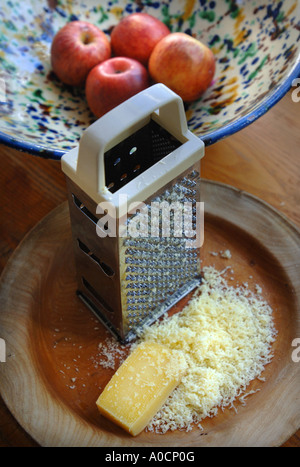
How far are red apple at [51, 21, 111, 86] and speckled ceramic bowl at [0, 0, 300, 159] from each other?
4 centimetres

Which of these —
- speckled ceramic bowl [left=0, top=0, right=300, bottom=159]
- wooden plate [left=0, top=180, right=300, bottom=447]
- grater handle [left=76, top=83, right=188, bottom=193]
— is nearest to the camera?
grater handle [left=76, top=83, right=188, bottom=193]

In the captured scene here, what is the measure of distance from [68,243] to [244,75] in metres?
0.41

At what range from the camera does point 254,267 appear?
92 centimetres

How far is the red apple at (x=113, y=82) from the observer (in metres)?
0.95

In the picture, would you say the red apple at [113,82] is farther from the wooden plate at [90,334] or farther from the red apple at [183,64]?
the wooden plate at [90,334]

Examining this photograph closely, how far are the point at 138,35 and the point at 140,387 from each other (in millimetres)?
584

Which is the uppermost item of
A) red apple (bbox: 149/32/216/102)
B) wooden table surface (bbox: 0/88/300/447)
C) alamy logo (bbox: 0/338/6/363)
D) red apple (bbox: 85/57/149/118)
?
red apple (bbox: 149/32/216/102)

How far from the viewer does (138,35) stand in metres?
0.99

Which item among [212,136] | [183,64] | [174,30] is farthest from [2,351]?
[174,30]

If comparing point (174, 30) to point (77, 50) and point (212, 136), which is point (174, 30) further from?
point (212, 136)

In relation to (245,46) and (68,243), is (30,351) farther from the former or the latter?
(245,46)

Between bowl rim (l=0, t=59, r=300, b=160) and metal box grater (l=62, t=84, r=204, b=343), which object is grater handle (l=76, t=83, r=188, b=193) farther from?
bowl rim (l=0, t=59, r=300, b=160)

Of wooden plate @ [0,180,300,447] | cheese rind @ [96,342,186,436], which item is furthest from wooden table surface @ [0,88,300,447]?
cheese rind @ [96,342,186,436]

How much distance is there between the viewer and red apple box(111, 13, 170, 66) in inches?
39.0
